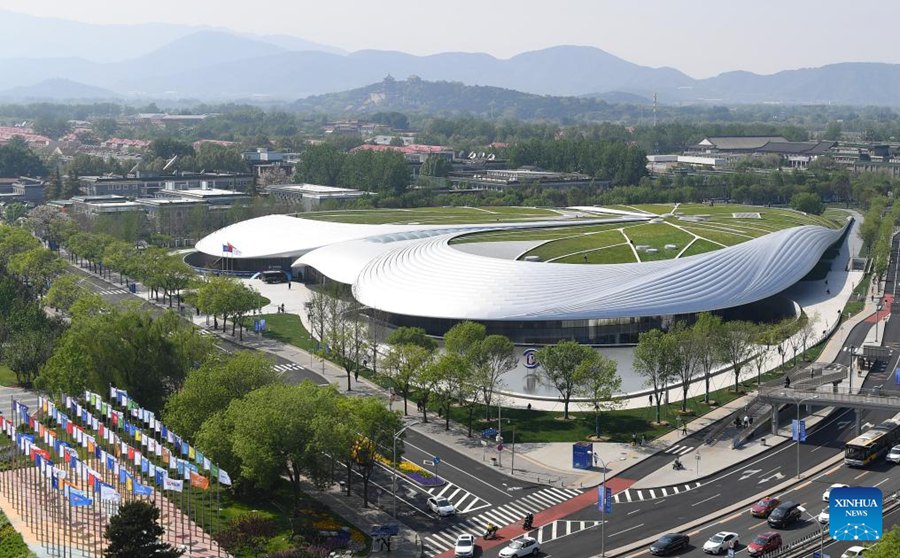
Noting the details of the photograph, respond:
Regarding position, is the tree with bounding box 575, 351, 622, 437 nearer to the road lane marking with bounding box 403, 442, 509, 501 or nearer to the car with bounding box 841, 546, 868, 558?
the road lane marking with bounding box 403, 442, 509, 501

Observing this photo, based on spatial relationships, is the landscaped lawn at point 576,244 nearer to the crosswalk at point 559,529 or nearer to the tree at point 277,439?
the crosswalk at point 559,529

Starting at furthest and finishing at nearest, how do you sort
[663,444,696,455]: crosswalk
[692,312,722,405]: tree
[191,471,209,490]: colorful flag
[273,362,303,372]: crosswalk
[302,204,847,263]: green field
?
[302,204,847,263]: green field → [273,362,303,372]: crosswalk → [692,312,722,405]: tree → [663,444,696,455]: crosswalk → [191,471,209,490]: colorful flag

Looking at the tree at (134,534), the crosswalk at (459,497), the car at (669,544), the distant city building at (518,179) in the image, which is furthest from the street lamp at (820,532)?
the distant city building at (518,179)

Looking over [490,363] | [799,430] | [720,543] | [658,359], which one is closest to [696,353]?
[658,359]

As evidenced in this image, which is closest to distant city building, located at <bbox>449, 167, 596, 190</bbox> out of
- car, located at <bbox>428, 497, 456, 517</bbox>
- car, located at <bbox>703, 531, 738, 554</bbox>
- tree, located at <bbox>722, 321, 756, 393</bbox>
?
tree, located at <bbox>722, 321, 756, 393</bbox>

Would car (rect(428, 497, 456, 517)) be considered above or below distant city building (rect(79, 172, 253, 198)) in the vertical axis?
below

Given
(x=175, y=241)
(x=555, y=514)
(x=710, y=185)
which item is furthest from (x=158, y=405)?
(x=710, y=185)

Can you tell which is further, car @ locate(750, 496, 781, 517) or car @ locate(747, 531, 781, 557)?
car @ locate(750, 496, 781, 517)

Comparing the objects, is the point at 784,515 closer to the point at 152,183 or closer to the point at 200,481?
the point at 200,481
